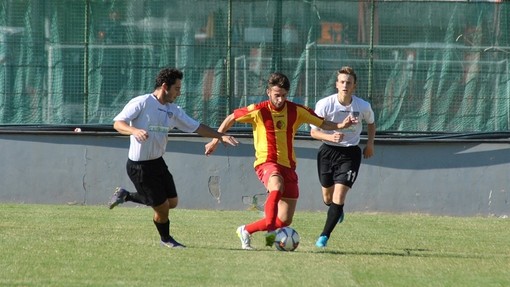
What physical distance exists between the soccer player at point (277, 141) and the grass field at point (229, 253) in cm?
41

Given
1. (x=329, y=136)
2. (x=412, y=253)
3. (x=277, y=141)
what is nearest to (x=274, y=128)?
(x=277, y=141)

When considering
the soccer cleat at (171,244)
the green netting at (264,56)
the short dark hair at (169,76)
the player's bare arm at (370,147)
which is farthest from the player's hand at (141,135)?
the green netting at (264,56)

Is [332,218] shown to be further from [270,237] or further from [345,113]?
[345,113]

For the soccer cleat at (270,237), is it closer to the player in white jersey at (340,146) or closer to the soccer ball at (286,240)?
the soccer ball at (286,240)

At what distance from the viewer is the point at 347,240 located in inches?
528

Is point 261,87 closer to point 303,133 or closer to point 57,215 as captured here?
point 303,133

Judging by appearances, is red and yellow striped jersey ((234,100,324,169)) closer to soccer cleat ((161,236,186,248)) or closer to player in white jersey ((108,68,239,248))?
player in white jersey ((108,68,239,248))

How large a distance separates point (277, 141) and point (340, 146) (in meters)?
1.22

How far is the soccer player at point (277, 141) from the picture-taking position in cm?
1202

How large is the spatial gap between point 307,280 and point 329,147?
151 inches

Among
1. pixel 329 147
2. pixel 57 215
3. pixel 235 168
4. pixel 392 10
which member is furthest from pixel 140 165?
pixel 392 10

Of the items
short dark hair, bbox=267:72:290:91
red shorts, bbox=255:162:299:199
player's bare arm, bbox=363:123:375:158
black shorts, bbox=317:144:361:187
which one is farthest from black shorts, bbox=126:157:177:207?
player's bare arm, bbox=363:123:375:158

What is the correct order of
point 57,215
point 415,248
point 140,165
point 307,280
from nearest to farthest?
point 307,280 → point 140,165 → point 415,248 → point 57,215

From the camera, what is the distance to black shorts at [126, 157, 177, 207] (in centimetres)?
1194
